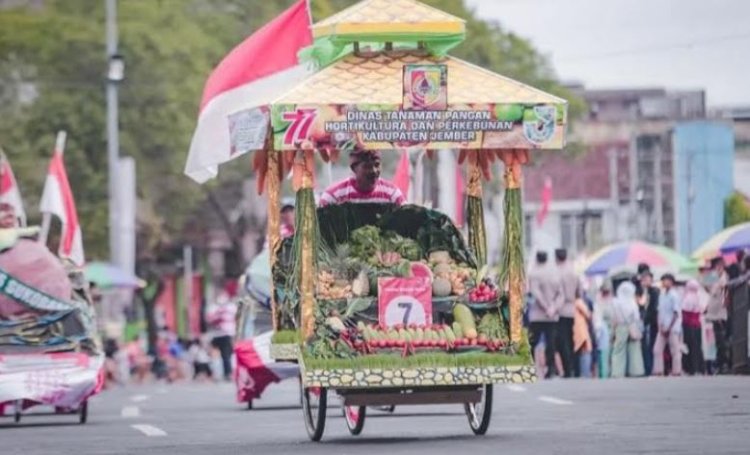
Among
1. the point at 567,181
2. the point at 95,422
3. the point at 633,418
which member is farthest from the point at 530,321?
the point at 567,181

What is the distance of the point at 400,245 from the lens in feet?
66.4

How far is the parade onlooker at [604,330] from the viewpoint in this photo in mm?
39188

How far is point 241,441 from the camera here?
2045 centimetres

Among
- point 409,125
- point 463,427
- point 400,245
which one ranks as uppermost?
point 409,125

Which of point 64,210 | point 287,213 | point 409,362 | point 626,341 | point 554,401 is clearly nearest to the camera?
point 409,362

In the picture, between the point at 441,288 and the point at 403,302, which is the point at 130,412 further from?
the point at 403,302

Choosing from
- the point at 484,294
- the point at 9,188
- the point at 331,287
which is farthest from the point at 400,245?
the point at 9,188

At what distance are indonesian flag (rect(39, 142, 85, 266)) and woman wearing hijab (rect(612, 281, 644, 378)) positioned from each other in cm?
832

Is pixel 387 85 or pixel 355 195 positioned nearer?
pixel 387 85

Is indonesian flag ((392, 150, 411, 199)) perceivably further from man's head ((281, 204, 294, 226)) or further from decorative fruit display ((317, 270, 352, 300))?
decorative fruit display ((317, 270, 352, 300))

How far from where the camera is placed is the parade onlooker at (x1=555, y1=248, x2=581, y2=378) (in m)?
37.6

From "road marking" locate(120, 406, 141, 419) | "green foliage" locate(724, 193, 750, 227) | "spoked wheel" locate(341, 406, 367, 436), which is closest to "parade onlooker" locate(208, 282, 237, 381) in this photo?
"road marking" locate(120, 406, 141, 419)

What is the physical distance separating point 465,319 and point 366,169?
75.9 inches

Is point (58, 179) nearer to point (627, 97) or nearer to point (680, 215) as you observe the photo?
point (680, 215)
